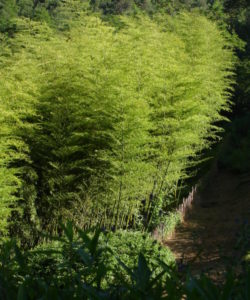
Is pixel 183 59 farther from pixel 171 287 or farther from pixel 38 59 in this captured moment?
pixel 171 287

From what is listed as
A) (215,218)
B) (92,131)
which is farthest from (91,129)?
(215,218)

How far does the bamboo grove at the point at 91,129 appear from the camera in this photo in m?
8.60

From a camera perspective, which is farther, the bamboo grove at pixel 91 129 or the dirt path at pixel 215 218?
the bamboo grove at pixel 91 129

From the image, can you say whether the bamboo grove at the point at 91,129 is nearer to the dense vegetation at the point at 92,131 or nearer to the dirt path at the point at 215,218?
the dense vegetation at the point at 92,131

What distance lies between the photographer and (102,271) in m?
1.52

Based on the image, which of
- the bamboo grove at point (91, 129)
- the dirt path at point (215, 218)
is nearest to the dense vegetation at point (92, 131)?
the bamboo grove at point (91, 129)

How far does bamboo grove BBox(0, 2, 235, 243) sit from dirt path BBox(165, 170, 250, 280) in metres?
1.16

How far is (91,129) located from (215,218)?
447 cm

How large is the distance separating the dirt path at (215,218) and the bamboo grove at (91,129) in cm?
116

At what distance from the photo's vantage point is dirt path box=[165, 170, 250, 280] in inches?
330

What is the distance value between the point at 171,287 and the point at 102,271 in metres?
0.27

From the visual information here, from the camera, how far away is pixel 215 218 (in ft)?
38.4

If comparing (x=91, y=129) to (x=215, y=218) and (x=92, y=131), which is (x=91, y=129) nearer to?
(x=92, y=131)

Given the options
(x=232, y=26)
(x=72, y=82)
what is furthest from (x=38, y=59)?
(x=232, y=26)
